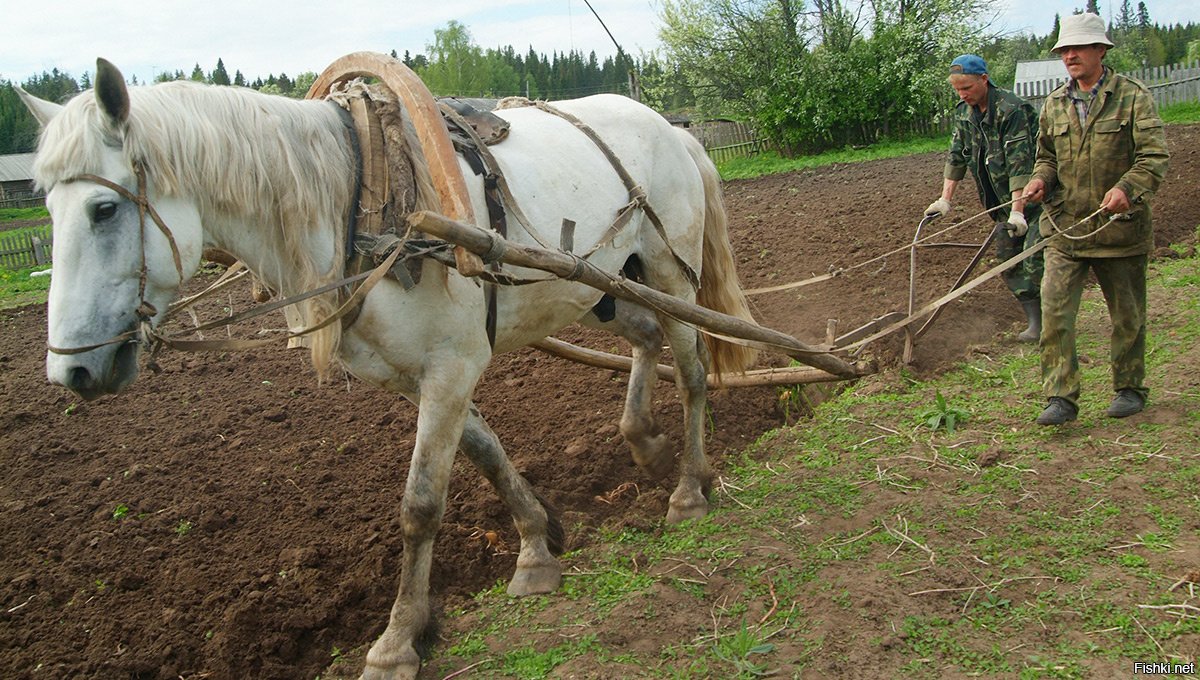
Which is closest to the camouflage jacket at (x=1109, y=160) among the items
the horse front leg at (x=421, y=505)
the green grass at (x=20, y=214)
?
the horse front leg at (x=421, y=505)

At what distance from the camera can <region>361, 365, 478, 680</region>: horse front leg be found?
3182mm

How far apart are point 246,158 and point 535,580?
1.96 m

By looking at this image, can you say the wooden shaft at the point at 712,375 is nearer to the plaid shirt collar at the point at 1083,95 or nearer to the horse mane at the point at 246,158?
the plaid shirt collar at the point at 1083,95

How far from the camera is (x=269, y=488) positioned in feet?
15.7

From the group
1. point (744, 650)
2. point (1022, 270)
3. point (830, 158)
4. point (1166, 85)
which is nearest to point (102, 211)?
point (744, 650)

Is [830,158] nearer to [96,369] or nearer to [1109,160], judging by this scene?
[1109,160]

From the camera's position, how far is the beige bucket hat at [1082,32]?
4168mm

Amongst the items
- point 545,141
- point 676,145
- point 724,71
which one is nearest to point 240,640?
point 545,141

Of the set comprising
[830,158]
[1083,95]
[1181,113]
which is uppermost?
[1181,113]

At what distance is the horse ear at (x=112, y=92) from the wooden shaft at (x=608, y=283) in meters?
0.81

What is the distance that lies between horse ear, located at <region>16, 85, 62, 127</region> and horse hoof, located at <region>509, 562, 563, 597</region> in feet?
7.56

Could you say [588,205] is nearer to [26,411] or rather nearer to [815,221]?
[26,411]

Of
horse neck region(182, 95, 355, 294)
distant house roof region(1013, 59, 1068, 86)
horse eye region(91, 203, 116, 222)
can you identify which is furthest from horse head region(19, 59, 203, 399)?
distant house roof region(1013, 59, 1068, 86)

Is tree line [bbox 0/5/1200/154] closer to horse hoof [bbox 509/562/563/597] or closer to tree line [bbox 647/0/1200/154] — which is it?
tree line [bbox 647/0/1200/154]
